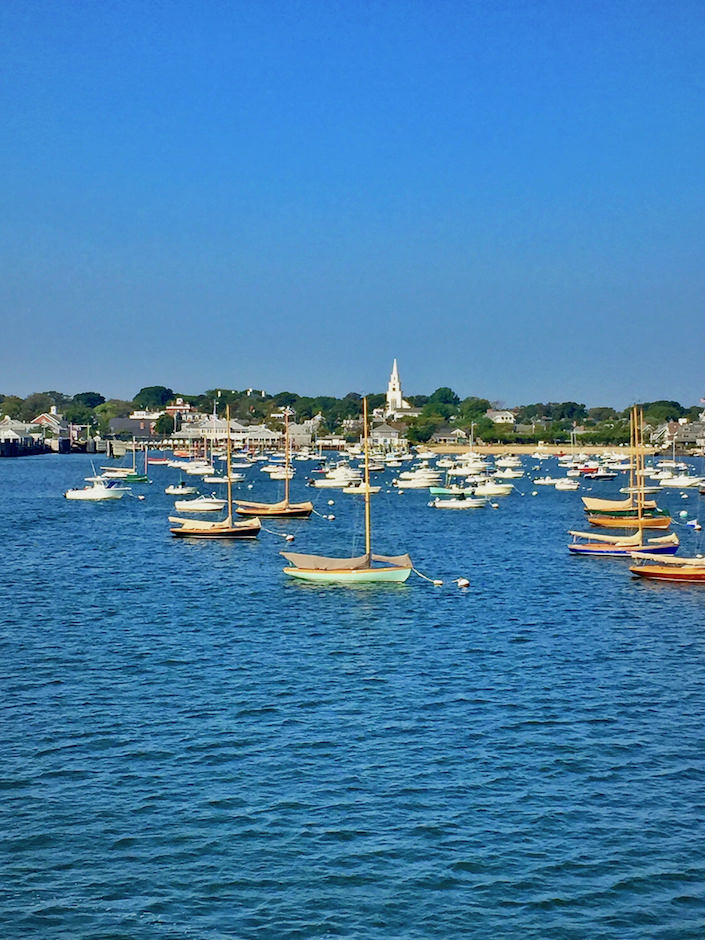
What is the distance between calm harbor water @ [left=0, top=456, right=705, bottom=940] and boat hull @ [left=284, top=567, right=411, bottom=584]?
95 cm

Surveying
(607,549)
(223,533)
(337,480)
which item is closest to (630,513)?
(607,549)

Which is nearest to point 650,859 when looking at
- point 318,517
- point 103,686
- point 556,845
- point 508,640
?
point 556,845

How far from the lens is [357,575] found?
2355 inches

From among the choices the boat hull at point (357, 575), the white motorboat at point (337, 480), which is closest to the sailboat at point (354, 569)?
the boat hull at point (357, 575)

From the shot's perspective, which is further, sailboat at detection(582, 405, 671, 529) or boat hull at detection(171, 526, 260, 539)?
sailboat at detection(582, 405, 671, 529)

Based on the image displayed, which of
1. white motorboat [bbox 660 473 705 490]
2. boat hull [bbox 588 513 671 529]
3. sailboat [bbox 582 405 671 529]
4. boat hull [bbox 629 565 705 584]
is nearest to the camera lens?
boat hull [bbox 629 565 705 584]

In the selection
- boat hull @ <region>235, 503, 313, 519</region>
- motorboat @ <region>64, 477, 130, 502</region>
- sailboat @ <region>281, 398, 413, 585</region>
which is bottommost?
sailboat @ <region>281, 398, 413, 585</region>

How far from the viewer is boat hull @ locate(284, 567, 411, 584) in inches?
2355

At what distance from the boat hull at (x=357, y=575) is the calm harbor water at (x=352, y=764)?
95 centimetres

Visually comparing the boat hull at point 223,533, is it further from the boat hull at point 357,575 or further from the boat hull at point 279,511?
the boat hull at point 357,575

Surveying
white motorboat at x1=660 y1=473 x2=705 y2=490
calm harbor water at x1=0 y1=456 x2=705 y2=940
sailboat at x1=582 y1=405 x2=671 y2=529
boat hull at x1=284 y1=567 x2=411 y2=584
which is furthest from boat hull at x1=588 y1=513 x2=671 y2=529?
white motorboat at x1=660 y1=473 x2=705 y2=490

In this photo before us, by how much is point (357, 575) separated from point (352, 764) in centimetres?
3066

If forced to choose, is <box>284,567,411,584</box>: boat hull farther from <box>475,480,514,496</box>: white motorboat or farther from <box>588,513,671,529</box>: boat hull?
<box>475,480,514,496</box>: white motorboat

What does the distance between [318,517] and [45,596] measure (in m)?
55.1
